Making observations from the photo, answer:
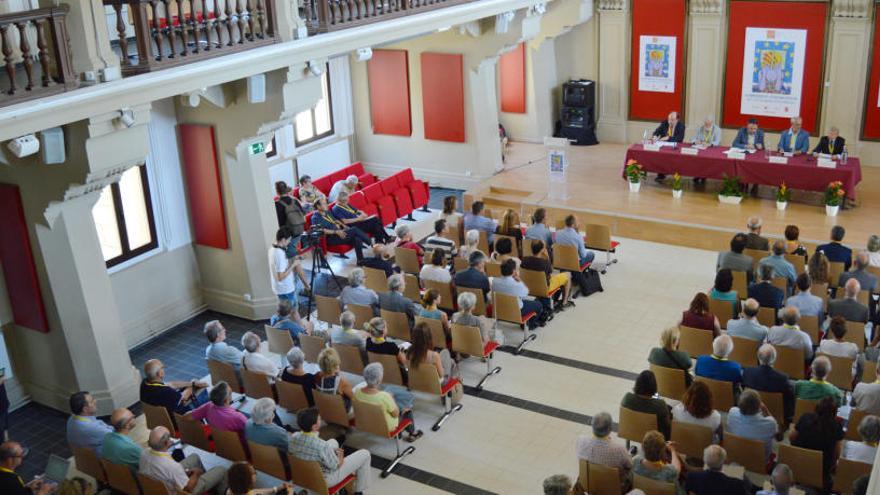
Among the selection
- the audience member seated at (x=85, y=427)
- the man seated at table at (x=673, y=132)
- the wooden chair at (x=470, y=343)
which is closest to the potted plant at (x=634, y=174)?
the man seated at table at (x=673, y=132)

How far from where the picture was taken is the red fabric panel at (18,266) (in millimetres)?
8828

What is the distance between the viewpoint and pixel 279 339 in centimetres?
950

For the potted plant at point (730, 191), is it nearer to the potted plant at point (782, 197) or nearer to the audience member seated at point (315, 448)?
the potted plant at point (782, 197)

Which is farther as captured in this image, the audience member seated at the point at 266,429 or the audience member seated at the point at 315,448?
the audience member seated at the point at 266,429

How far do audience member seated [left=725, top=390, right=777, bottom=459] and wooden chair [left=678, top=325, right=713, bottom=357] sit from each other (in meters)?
1.84

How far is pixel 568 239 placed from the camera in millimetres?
11562

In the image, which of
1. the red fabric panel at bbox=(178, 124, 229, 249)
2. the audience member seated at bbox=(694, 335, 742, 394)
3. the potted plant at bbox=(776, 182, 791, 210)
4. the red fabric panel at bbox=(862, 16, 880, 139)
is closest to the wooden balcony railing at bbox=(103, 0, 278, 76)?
the red fabric panel at bbox=(178, 124, 229, 249)

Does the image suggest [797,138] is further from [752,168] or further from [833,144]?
[752,168]

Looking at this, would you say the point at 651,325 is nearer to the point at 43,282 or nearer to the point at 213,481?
the point at 213,481

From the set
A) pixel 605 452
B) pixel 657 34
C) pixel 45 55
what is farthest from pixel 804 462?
pixel 657 34

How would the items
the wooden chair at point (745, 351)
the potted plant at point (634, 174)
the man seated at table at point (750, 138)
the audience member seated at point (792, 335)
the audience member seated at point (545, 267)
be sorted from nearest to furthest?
1. the audience member seated at point (792, 335)
2. the wooden chair at point (745, 351)
3. the audience member seated at point (545, 267)
4. the man seated at table at point (750, 138)
5. the potted plant at point (634, 174)

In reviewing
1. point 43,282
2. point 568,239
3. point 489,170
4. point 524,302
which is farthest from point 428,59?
point 43,282

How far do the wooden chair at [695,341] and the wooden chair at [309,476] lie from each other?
3978mm

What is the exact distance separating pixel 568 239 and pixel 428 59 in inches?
220
